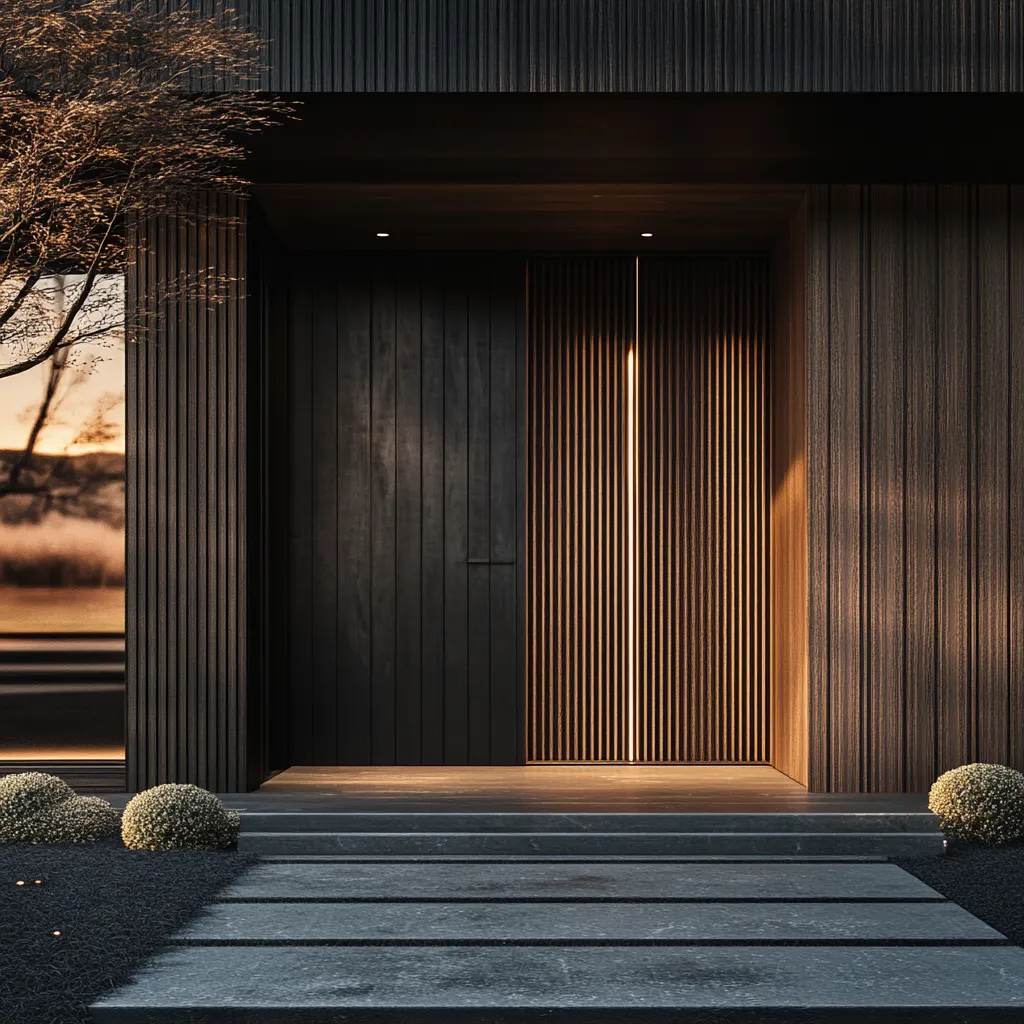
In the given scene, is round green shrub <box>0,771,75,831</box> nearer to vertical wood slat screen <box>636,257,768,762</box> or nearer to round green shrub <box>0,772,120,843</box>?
round green shrub <box>0,772,120,843</box>

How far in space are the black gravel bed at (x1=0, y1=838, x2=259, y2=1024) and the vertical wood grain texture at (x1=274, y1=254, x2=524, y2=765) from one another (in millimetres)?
2433

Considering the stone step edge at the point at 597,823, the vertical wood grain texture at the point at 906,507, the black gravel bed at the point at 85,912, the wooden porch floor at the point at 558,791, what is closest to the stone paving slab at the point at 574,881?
the black gravel bed at the point at 85,912

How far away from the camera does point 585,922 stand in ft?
17.3

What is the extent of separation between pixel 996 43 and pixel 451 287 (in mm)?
3486

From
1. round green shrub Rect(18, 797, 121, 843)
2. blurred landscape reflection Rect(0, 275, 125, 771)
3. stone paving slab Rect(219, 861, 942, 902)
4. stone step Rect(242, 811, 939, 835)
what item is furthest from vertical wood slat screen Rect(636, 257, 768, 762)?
round green shrub Rect(18, 797, 121, 843)

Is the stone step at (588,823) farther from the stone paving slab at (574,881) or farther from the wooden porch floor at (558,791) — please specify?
the stone paving slab at (574,881)

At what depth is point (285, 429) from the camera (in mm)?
8773

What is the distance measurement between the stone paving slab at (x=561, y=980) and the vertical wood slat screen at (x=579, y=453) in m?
4.12

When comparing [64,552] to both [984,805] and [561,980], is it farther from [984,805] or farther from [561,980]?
[984,805]

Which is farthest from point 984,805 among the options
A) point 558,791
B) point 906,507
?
point 558,791

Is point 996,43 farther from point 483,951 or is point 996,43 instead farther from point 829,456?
point 483,951

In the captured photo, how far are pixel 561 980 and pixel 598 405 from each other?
5014 mm

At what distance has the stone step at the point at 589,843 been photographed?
674 cm

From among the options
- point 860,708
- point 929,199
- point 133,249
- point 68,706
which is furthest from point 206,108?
point 860,708
